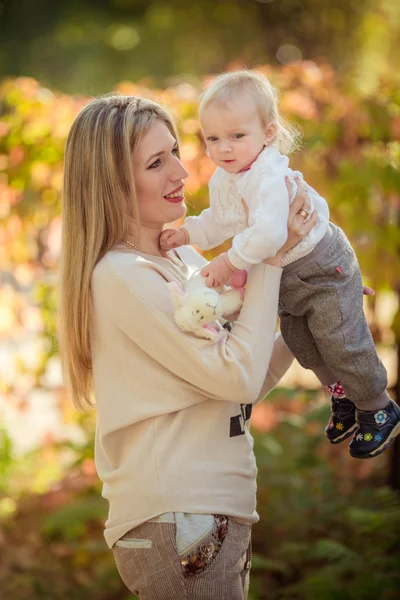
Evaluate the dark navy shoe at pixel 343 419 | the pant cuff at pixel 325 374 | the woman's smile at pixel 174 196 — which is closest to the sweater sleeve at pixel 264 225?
the woman's smile at pixel 174 196

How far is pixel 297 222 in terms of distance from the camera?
224 cm

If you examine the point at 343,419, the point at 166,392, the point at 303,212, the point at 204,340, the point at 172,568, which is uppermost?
the point at 303,212

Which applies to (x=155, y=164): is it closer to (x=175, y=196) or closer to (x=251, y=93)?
(x=175, y=196)

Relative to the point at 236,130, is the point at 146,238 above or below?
below

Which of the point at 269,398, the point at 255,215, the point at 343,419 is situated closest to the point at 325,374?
the point at 343,419

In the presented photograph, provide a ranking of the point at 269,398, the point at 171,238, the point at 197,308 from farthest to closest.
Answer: the point at 269,398
the point at 171,238
the point at 197,308

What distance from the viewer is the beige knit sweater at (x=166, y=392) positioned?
2.20 meters

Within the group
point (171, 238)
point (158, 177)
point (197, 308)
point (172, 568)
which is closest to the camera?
point (197, 308)

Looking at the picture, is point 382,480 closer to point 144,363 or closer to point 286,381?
point 286,381

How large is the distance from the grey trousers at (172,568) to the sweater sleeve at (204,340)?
0.40 m

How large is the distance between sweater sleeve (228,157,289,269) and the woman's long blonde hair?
1.14ft

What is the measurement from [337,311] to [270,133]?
53 centimetres

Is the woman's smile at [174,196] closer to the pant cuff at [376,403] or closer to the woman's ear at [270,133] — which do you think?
the woman's ear at [270,133]

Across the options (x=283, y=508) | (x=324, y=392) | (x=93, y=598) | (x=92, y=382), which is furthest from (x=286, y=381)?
(x=92, y=382)
